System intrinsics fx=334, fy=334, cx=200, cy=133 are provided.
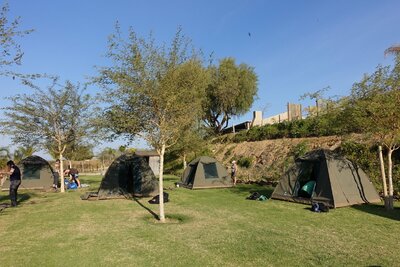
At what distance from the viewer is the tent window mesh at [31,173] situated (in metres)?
20.2

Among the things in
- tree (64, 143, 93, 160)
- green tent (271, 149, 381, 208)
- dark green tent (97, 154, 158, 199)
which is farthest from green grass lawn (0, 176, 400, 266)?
tree (64, 143, 93, 160)

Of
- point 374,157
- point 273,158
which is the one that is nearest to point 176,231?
point 374,157

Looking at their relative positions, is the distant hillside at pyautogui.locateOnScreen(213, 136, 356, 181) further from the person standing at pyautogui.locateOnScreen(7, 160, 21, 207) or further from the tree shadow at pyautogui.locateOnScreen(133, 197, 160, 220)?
the person standing at pyautogui.locateOnScreen(7, 160, 21, 207)

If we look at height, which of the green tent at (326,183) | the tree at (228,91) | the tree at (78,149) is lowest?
the green tent at (326,183)

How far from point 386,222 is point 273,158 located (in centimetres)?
1174

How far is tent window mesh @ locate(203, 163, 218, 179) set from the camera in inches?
756

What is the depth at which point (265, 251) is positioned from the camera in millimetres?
6801

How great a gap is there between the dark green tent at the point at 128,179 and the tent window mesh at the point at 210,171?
4122 millimetres

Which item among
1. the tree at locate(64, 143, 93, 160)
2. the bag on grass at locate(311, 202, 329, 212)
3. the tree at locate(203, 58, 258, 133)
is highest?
the tree at locate(203, 58, 258, 133)

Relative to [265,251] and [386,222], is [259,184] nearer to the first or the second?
[386,222]

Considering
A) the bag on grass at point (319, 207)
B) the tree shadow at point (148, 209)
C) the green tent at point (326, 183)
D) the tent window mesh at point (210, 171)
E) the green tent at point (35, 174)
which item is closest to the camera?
the tree shadow at point (148, 209)

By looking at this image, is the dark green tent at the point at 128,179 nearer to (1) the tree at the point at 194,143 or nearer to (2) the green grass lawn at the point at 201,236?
(2) the green grass lawn at the point at 201,236

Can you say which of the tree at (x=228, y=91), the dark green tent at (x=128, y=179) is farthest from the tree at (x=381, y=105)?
the tree at (x=228, y=91)

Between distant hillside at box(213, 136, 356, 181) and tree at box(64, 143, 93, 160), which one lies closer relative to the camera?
distant hillside at box(213, 136, 356, 181)
